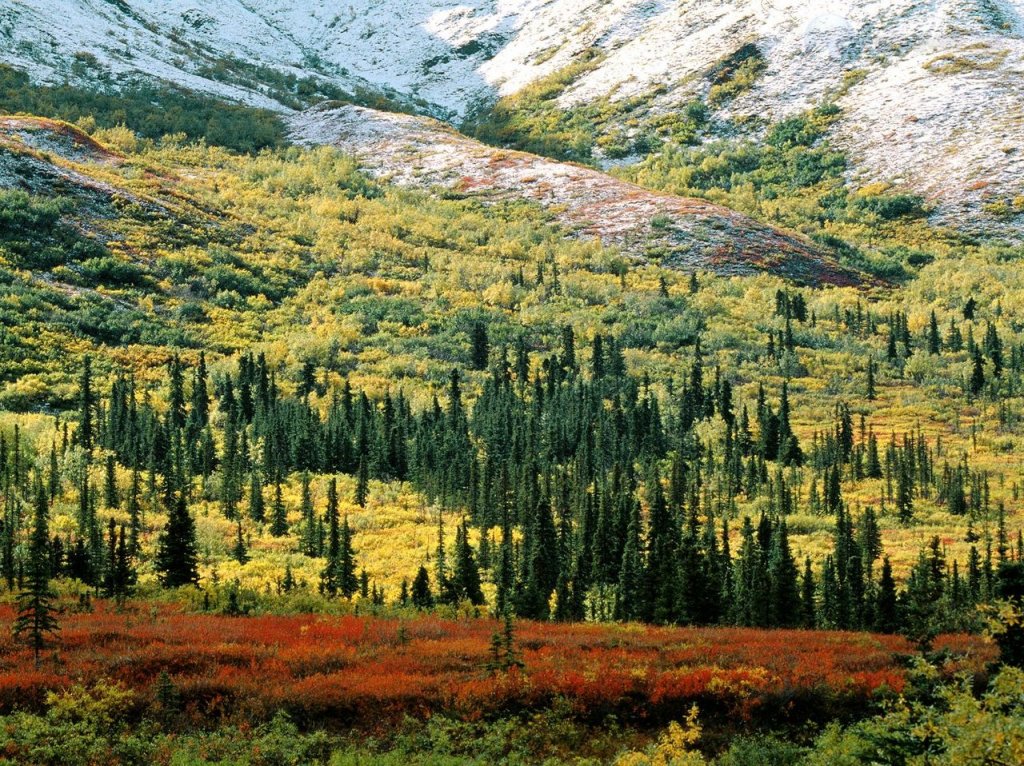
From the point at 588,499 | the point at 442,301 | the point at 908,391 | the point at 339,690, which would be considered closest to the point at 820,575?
the point at 588,499

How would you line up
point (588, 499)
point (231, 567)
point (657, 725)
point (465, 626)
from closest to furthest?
point (657, 725)
point (465, 626)
point (231, 567)
point (588, 499)

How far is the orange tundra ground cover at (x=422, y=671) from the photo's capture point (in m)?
30.0

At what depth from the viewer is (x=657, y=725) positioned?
30984 mm

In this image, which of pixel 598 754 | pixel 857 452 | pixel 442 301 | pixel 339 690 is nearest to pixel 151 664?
pixel 339 690

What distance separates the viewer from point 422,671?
3344 centimetres

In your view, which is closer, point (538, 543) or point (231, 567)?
point (538, 543)

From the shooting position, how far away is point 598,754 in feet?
94.7

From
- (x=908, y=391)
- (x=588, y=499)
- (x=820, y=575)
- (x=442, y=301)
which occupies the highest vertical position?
(x=442, y=301)

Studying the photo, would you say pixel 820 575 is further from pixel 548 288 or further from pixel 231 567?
pixel 548 288

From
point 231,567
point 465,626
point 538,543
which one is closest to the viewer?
point 465,626

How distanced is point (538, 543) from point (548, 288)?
13092 centimetres

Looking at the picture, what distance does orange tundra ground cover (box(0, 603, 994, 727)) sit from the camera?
30.0 meters

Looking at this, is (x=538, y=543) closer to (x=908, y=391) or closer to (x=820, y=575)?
(x=820, y=575)

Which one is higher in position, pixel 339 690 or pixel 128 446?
pixel 128 446
